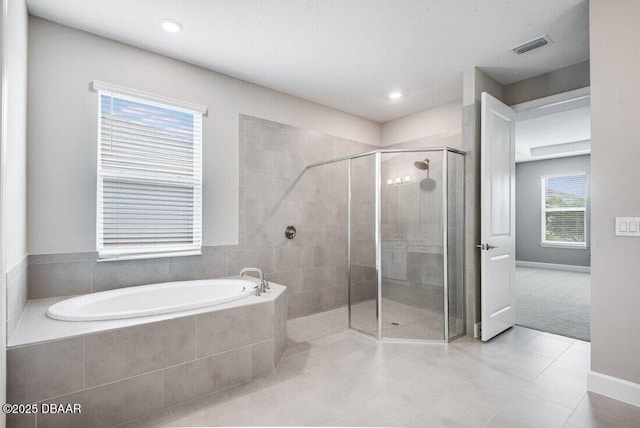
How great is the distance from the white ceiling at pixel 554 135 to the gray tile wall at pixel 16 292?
4.54 meters

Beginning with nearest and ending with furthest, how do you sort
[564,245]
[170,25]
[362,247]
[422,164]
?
[170,25]
[422,164]
[362,247]
[564,245]

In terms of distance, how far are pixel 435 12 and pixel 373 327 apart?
8.91ft

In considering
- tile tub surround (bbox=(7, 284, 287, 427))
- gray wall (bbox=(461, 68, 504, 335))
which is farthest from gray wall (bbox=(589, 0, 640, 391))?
tile tub surround (bbox=(7, 284, 287, 427))

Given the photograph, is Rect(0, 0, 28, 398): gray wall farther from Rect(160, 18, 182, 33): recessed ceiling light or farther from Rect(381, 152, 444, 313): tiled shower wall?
Rect(381, 152, 444, 313): tiled shower wall

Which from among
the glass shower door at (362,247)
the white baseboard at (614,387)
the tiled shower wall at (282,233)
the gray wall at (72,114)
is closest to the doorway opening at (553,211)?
the white baseboard at (614,387)

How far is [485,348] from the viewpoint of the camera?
2805 mm

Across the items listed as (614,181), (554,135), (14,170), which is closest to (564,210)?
(554,135)

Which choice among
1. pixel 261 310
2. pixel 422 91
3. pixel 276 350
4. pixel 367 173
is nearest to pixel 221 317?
pixel 261 310

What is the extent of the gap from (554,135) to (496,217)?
404 cm

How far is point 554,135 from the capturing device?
5820 millimetres

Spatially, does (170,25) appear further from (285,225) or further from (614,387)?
(614,387)

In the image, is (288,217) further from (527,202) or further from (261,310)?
(527,202)

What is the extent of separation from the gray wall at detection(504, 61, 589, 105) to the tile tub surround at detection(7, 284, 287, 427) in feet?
10.8

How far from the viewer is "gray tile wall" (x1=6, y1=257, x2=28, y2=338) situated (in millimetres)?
1594
